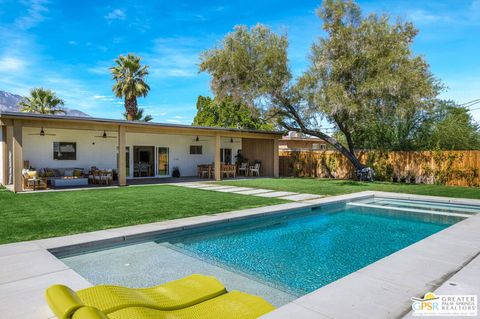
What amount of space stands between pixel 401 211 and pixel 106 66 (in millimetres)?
24444

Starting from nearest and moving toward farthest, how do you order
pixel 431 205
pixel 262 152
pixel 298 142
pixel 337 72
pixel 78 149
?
pixel 431 205 → pixel 337 72 → pixel 78 149 → pixel 262 152 → pixel 298 142

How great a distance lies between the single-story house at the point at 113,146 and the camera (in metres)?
11.9

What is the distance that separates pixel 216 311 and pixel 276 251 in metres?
2.92

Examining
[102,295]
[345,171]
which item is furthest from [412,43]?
[102,295]

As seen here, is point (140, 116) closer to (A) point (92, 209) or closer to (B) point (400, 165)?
(B) point (400, 165)

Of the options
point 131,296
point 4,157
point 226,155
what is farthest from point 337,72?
point 4,157

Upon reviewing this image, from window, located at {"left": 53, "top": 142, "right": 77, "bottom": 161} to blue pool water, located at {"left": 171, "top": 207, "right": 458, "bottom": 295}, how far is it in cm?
1168

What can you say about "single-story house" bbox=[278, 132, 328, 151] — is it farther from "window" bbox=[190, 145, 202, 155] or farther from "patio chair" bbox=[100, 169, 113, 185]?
"patio chair" bbox=[100, 169, 113, 185]

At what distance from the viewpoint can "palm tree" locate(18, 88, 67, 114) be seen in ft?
83.4

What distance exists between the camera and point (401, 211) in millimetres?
9391

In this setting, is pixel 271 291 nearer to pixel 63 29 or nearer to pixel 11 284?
pixel 11 284

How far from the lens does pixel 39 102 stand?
25578 millimetres

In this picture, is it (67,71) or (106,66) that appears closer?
(106,66)
